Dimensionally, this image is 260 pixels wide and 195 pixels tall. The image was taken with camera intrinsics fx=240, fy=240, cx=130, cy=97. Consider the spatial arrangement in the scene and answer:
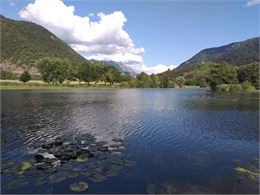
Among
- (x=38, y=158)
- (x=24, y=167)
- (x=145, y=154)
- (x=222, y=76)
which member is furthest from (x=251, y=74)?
(x=24, y=167)

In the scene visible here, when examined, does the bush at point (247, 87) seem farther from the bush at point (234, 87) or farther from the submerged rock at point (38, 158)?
the submerged rock at point (38, 158)

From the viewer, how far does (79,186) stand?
Answer: 1628 cm

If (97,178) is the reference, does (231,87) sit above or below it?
Answer: above

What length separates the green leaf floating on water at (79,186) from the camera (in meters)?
15.9

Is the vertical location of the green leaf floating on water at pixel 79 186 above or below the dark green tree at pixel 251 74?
below

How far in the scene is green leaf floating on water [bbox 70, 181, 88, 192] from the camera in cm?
1591

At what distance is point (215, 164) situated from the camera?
2162 centimetres

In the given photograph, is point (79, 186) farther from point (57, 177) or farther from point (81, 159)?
point (81, 159)

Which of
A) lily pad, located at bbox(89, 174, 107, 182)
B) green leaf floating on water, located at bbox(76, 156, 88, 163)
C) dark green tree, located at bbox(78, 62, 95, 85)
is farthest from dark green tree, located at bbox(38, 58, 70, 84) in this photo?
lily pad, located at bbox(89, 174, 107, 182)

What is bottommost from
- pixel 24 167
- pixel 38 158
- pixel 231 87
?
pixel 24 167

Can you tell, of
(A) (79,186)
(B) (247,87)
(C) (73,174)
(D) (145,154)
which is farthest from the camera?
(B) (247,87)

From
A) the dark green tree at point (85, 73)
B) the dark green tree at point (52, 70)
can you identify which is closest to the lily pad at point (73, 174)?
the dark green tree at point (52, 70)

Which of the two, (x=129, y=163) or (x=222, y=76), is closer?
(x=129, y=163)

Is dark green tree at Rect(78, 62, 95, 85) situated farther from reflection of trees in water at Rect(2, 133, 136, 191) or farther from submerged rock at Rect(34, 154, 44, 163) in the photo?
submerged rock at Rect(34, 154, 44, 163)
